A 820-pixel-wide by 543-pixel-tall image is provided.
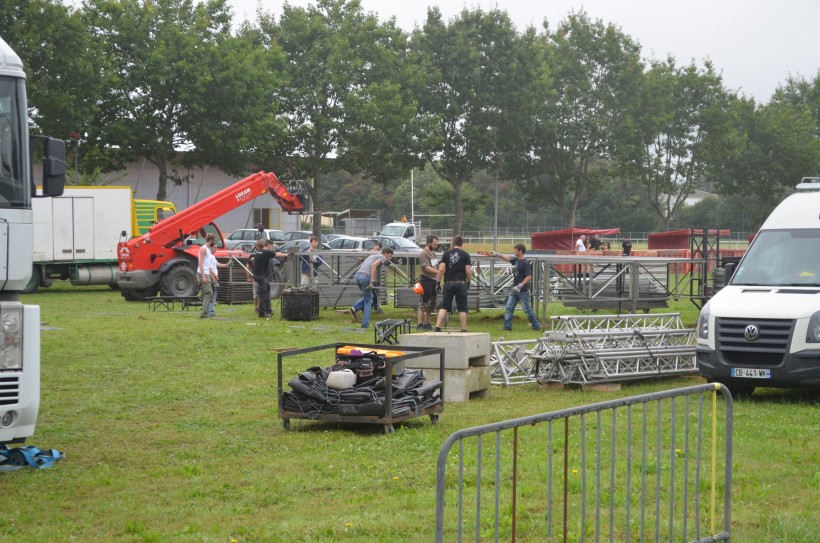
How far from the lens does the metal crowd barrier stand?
665 cm

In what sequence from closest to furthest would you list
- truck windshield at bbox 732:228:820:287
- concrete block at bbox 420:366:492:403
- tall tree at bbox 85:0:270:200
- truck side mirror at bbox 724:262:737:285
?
concrete block at bbox 420:366:492:403 → truck windshield at bbox 732:228:820:287 → truck side mirror at bbox 724:262:737:285 → tall tree at bbox 85:0:270:200

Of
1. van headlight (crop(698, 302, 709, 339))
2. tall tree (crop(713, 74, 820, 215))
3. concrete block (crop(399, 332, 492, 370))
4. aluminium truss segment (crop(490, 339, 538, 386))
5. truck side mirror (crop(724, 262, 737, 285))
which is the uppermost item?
tall tree (crop(713, 74, 820, 215))

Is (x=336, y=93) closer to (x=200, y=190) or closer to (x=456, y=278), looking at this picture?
(x=200, y=190)

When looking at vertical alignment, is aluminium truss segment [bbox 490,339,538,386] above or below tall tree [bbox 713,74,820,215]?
below

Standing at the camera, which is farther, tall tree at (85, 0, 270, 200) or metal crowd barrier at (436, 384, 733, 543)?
tall tree at (85, 0, 270, 200)

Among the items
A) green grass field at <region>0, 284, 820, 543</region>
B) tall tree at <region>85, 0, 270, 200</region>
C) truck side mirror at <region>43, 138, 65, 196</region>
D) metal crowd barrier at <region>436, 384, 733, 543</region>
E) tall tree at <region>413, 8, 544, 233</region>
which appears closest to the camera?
metal crowd barrier at <region>436, 384, 733, 543</region>

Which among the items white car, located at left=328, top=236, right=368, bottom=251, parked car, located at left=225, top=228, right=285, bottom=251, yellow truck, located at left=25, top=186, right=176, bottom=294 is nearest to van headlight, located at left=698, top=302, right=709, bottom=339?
yellow truck, located at left=25, top=186, right=176, bottom=294

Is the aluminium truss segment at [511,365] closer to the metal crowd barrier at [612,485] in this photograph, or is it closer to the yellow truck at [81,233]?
the metal crowd barrier at [612,485]

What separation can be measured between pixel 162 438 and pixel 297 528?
4043 millimetres

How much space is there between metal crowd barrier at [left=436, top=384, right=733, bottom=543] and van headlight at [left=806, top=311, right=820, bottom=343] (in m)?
4.43

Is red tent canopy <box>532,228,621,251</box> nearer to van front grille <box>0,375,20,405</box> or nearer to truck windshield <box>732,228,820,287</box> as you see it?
truck windshield <box>732,228,820,287</box>

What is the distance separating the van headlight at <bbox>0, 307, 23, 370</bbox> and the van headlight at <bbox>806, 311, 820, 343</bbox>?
876 cm

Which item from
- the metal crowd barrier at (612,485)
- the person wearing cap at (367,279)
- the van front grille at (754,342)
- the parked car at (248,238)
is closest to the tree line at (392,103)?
the parked car at (248,238)

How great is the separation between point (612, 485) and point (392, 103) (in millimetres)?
53008
